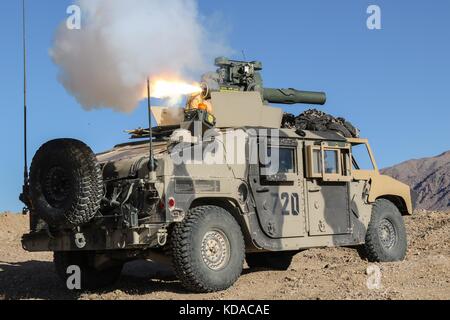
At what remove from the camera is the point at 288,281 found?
930 centimetres

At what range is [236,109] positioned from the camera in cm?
1036

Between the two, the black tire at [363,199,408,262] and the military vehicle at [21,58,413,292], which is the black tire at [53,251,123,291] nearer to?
the military vehicle at [21,58,413,292]

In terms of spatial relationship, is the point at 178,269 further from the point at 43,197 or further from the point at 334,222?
the point at 334,222

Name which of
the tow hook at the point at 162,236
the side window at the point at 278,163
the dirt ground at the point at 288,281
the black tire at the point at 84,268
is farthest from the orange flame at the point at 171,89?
the tow hook at the point at 162,236

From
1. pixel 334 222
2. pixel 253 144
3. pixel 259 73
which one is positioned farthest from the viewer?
pixel 259 73

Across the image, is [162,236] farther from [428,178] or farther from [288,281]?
Result: [428,178]

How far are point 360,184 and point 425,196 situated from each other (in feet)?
196

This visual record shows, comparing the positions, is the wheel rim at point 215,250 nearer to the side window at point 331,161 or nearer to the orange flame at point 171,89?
the side window at point 331,161

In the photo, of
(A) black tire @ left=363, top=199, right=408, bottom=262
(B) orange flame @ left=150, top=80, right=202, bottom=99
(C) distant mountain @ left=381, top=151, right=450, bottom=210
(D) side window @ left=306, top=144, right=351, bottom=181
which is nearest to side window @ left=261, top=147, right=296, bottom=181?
(D) side window @ left=306, top=144, right=351, bottom=181

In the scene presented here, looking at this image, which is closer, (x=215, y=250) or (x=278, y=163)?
(x=215, y=250)

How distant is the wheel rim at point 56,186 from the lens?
814cm

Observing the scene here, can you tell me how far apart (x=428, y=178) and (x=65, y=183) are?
214 feet

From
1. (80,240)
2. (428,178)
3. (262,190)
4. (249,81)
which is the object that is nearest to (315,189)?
(262,190)

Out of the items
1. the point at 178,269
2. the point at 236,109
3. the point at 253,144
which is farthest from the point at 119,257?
the point at 236,109
